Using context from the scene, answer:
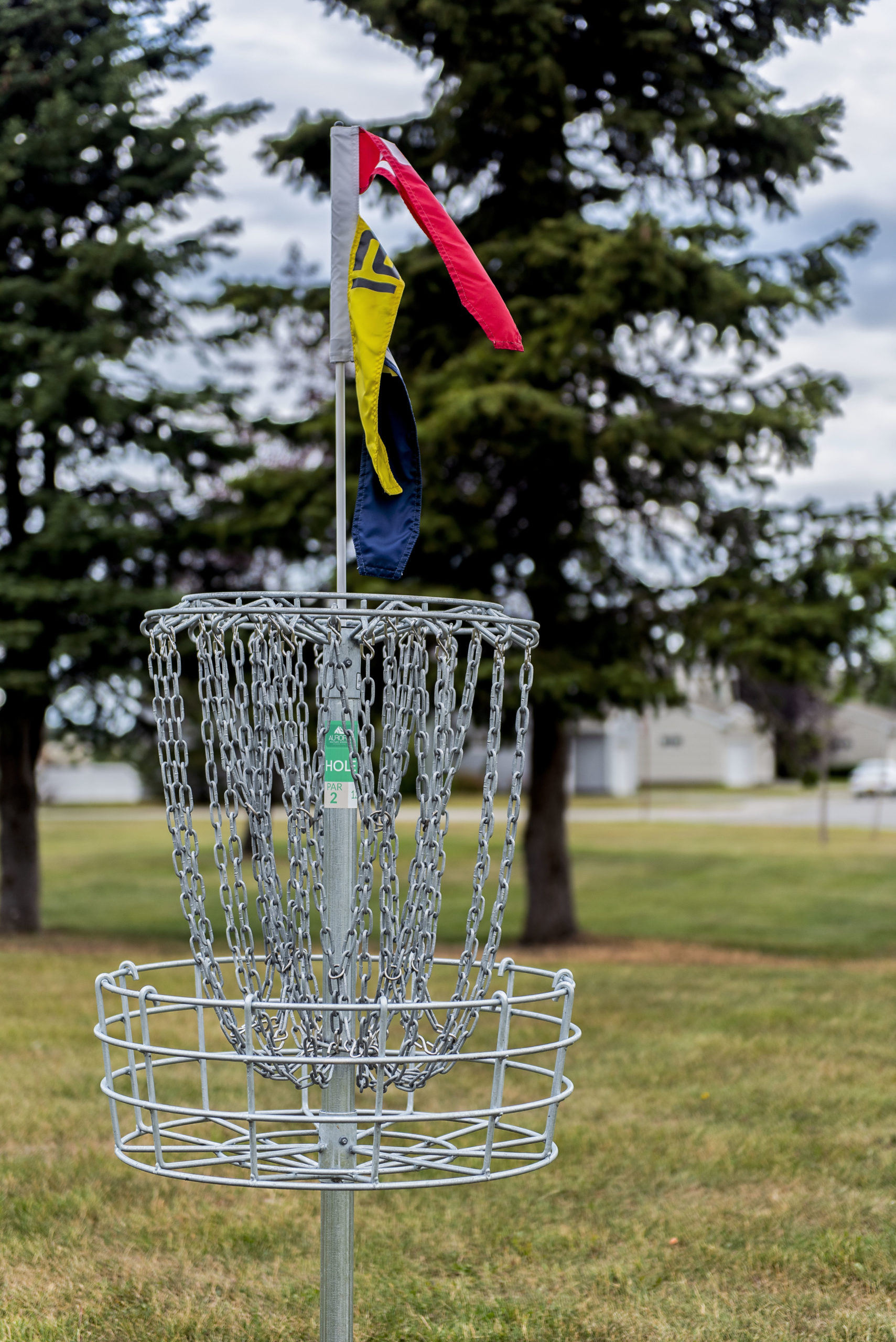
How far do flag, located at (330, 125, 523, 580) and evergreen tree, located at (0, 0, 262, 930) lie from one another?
9.73 m

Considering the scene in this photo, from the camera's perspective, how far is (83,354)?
13.1 m

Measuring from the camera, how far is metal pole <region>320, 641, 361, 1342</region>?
2.96m

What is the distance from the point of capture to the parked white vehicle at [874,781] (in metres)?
44.5

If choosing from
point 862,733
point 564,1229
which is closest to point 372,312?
point 564,1229

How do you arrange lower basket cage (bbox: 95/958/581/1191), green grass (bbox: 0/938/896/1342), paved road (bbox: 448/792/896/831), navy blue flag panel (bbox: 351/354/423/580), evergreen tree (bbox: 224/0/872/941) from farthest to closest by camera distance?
paved road (bbox: 448/792/896/831)
evergreen tree (bbox: 224/0/872/941)
green grass (bbox: 0/938/896/1342)
navy blue flag panel (bbox: 351/354/423/580)
lower basket cage (bbox: 95/958/581/1191)

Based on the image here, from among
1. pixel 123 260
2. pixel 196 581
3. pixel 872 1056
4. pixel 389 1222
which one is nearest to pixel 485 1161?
pixel 389 1222

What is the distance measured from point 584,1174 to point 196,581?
10933mm

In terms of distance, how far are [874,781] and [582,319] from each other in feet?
123

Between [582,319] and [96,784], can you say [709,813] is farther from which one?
[582,319]

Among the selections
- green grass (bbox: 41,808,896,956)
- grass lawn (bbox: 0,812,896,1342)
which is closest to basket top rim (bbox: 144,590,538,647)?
grass lawn (bbox: 0,812,896,1342)

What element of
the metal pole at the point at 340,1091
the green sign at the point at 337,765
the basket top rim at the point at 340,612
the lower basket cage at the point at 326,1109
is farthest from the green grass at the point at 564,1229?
the basket top rim at the point at 340,612

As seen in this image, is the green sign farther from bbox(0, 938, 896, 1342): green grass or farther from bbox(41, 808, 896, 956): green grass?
bbox(41, 808, 896, 956): green grass

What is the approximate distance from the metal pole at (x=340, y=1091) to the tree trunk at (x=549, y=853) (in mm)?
10542

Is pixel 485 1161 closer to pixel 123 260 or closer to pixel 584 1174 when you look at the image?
pixel 584 1174
